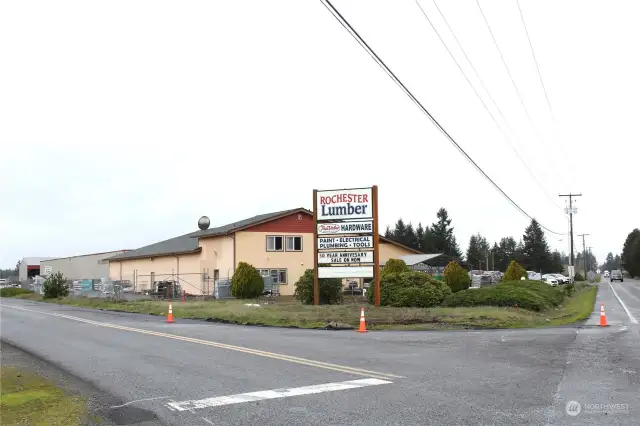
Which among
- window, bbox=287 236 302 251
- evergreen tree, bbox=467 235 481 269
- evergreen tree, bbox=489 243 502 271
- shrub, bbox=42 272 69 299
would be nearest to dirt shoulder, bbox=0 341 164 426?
window, bbox=287 236 302 251

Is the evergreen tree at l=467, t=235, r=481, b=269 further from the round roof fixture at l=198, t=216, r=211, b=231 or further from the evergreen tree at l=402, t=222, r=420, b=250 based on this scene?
the round roof fixture at l=198, t=216, r=211, b=231

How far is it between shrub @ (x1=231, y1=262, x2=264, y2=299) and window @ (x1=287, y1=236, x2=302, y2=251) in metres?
7.23

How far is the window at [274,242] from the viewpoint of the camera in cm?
4691

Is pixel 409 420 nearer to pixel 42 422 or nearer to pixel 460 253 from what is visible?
pixel 42 422

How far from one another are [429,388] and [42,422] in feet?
16.9

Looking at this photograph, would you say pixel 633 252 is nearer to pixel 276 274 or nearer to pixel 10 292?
pixel 276 274

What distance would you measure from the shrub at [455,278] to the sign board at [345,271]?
2013 cm

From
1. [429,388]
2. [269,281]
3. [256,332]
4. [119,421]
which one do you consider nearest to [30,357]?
[256,332]

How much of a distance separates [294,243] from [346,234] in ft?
67.5

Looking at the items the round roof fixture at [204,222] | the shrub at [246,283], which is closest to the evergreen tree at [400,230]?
the round roof fixture at [204,222]

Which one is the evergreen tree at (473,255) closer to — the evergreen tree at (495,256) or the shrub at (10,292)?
the evergreen tree at (495,256)

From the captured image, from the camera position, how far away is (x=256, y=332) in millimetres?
19172

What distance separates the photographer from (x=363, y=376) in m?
10.3

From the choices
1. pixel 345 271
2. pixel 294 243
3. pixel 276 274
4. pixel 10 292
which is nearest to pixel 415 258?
pixel 294 243
